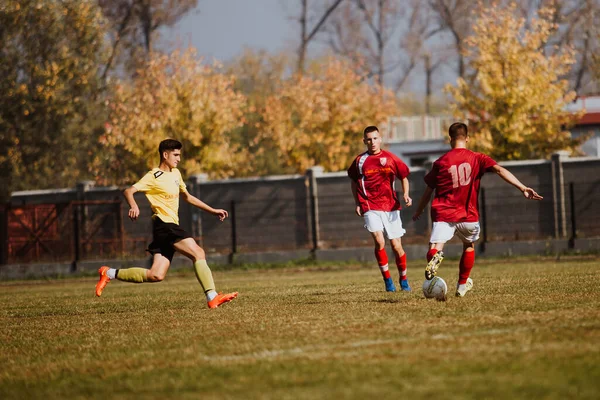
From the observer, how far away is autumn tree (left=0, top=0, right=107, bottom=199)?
3928 centimetres

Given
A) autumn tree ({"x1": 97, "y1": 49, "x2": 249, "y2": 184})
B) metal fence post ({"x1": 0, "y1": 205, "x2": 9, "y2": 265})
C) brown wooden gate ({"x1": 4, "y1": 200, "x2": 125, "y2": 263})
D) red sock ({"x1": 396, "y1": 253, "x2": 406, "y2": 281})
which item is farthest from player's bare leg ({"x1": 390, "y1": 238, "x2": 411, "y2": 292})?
autumn tree ({"x1": 97, "y1": 49, "x2": 249, "y2": 184})

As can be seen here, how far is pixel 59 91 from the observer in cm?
4022

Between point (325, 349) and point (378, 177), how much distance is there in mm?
6087

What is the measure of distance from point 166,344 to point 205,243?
70.4 feet

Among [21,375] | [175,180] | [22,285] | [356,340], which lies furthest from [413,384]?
[22,285]

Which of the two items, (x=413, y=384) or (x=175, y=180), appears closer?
(x=413, y=384)

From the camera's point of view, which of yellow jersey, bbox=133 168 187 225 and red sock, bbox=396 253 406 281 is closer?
yellow jersey, bbox=133 168 187 225

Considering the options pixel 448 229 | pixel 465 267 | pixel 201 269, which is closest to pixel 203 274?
pixel 201 269

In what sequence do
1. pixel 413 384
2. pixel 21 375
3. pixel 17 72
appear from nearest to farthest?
pixel 413 384 → pixel 21 375 → pixel 17 72

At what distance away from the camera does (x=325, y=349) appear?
24.2 ft

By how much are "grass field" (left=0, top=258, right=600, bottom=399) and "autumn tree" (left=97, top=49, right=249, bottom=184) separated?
88.1ft

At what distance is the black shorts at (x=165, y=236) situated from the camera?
458 inches

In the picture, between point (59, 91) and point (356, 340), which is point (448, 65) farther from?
point (356, 340)

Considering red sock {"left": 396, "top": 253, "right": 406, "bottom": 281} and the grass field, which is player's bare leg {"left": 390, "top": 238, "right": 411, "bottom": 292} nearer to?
red sock {"left": 396, "top": 253, "right": 406, "bottom": 281}
